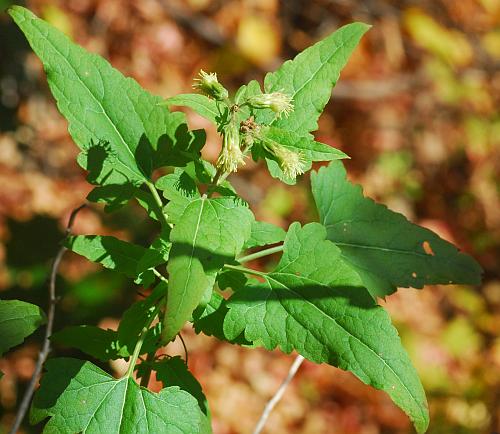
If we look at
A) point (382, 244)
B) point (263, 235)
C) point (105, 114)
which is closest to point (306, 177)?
point (382, 244)

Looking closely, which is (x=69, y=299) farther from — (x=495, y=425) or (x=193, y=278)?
(x=495, y=425)

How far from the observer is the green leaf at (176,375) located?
1.71 metres

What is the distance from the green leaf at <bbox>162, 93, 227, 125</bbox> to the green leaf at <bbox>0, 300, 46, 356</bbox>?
67 cm

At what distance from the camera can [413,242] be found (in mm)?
2006

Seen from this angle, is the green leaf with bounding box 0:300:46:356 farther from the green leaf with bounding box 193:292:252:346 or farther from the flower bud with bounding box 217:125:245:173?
the flower bud with bounding box 217:125:245:173

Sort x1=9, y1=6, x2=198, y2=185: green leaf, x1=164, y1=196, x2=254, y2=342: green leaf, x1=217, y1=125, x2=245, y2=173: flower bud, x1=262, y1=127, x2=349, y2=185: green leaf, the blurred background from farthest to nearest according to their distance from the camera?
the blurred background
x1=9, y1=6, x2=198, y2=185: green leaf
x1=262, y1=127, x2=349, y2=185: green leaf
x1=217, y1=125, x2=245, y2=173: flower bud
x1=164, y1=196, x2=254, y2=342: green leaf

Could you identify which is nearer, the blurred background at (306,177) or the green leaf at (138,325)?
the green leaf at (138,325)

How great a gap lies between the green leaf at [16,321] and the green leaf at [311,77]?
0.79m

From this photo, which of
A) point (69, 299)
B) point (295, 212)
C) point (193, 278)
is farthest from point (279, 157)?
point (295, 212)

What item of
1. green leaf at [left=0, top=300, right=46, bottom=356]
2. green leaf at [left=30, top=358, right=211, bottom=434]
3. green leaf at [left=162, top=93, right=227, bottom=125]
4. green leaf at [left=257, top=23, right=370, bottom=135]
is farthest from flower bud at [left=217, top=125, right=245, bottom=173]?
green leaf at [left=0, top=300, right=46, bottom=356]

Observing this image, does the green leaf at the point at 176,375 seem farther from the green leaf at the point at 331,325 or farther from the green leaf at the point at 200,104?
the green leaf at the point at 200,104

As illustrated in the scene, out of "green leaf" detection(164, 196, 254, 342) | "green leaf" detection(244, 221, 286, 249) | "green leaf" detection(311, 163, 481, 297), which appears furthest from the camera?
"green leaf" detection(311, 163, 481, 297)

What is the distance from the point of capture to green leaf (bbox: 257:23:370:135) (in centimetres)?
170

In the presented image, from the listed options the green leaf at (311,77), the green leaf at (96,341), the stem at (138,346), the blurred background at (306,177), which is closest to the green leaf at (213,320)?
the stem at (138,346)
